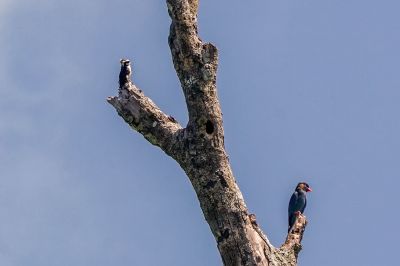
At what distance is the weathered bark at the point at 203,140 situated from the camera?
29.2ft

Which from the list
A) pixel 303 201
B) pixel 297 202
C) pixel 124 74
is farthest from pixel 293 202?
pixel 124 74

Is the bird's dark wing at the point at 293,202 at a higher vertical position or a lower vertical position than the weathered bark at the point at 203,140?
higher

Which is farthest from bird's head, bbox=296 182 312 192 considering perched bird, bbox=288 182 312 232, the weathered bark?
the weathered bark

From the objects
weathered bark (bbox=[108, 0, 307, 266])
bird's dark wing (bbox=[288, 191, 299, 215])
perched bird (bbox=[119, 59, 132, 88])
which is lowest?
weathered bark (bbox=[108, 0, 307, 266])

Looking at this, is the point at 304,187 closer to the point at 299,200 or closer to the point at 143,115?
the point at 299,200

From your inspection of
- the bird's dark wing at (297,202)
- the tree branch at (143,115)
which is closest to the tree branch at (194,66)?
the tree branch at (143,115)

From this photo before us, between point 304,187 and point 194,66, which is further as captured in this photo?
point 304,187

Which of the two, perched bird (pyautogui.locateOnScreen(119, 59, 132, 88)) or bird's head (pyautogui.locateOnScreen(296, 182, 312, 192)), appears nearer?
perched bird (pyautogui.locateOnScreen(119, 59, 132, 88))

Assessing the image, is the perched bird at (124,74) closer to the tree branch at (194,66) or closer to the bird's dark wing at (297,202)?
the tree branch at (194,66)

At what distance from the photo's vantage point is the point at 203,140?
30.2 ft

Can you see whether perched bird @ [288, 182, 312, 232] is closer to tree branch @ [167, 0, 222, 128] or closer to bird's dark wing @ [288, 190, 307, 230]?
bird's dark wing @ [288, 190, 307, 230]

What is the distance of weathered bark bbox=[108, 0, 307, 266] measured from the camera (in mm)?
8906

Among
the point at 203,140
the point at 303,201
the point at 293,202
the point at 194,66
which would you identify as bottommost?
the point at 203,140

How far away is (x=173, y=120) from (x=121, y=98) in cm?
58
